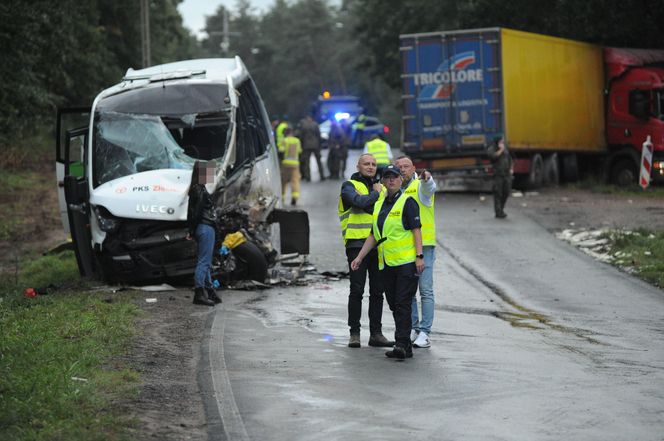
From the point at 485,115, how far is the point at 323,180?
862 cm

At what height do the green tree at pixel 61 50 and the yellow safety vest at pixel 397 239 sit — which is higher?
the green tree at pixel 61 50

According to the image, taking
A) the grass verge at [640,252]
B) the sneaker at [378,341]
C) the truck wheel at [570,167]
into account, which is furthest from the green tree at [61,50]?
the sneaker at [378,341]

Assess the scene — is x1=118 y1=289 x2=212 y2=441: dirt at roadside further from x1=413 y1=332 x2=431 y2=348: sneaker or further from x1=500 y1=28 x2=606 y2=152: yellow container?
x1=500 y1=28 x2=606 y2=152: yellow container

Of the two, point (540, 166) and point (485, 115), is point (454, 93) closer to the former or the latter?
point (485, 115)

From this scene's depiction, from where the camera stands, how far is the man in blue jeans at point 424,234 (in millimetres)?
11680

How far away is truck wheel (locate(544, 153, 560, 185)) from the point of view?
33.1 metres

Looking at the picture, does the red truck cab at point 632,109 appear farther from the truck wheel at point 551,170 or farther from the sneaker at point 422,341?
the sneaker at point 422,341

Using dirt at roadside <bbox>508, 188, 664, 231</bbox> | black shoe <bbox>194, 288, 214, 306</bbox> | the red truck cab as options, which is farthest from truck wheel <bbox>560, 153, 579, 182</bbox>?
black shoe <bbox>194, 288, 214, 306</bbox>

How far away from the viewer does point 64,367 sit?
984 centimetres

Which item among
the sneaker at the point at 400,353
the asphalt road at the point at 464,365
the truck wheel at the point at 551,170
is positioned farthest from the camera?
the truck wheel at the point at 551,170

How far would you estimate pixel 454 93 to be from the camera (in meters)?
29.9

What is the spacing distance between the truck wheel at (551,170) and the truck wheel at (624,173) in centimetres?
149

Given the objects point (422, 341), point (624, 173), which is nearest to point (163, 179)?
point (422, 341)

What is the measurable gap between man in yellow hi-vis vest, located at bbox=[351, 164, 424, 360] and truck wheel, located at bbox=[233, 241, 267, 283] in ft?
19.8
